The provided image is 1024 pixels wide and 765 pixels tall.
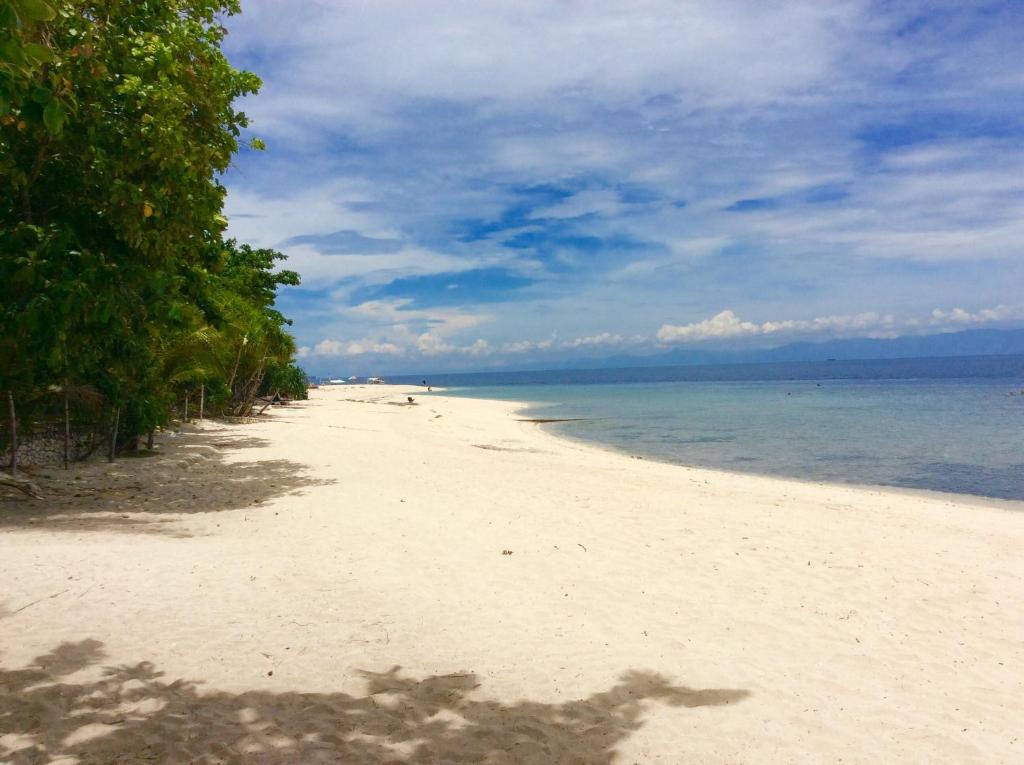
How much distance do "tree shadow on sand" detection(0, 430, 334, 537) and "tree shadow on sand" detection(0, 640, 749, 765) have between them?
5094mm

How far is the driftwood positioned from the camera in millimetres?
10406

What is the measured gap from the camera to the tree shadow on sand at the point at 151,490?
987 centimetres

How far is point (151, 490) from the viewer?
12406mm

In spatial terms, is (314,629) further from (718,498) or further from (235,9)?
(235,9)

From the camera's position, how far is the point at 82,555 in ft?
25.6

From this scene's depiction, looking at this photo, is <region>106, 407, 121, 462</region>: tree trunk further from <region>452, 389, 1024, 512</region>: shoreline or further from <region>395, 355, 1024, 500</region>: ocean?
<region>395, 355, 1024, 500</region>: ocean

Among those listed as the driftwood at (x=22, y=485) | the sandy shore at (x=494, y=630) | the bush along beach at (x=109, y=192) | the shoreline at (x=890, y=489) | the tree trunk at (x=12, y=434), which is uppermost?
the bush along beach at (x=109, y=192)

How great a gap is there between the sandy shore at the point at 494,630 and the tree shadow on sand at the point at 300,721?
0.02 meters

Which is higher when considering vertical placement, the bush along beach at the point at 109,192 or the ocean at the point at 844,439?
the bush along beach at the point at 109,192

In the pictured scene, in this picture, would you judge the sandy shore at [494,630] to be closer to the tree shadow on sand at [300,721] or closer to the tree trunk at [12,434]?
the tree shadow on sand at [300,721]

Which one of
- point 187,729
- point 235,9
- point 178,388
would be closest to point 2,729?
point 187,729

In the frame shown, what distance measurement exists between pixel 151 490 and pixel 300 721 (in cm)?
985

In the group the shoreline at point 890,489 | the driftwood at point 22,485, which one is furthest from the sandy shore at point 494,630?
the shoreline at point 890,489

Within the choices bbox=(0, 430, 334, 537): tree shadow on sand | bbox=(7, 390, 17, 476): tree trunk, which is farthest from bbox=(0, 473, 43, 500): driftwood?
bbox=(7, 390, 17, 476): tree trunk
